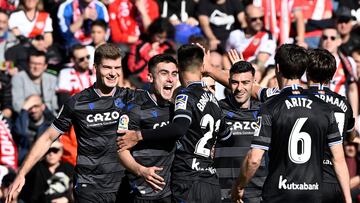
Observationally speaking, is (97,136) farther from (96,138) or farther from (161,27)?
(161,27)

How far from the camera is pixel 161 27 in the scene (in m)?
18.0

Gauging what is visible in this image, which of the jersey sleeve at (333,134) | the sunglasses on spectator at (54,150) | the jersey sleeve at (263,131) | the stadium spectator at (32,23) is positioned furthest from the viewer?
the stadium spectator at (32,23)

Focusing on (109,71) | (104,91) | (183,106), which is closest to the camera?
(183,106)

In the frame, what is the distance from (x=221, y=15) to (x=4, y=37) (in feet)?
13.7

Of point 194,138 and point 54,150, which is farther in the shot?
point 54,150

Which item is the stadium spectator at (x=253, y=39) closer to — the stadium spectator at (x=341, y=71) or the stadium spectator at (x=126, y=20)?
the stadium spectator at (x=341, y=71)

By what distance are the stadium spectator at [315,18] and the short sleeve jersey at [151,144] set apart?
27.3ft

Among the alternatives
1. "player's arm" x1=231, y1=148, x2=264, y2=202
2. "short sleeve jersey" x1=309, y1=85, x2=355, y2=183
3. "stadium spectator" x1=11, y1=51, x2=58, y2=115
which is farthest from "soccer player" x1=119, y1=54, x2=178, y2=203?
"stadium spectator" x1=11, y1=51, x2=58, y2=115

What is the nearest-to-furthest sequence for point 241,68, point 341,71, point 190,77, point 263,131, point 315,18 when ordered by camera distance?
point 263,131
point 190,77
point 241,68
point 341,71
point 315,18

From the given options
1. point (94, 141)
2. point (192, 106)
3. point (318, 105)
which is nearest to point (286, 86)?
point (318, 105)

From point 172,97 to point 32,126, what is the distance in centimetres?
617

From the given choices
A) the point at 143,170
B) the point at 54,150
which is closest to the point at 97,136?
the point at 143,170

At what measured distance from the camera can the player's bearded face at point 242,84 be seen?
39.9 feet

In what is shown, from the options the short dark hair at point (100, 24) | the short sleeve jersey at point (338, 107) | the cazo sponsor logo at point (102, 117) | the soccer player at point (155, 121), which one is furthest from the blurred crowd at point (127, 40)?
the soccer player at point (155, 121)
